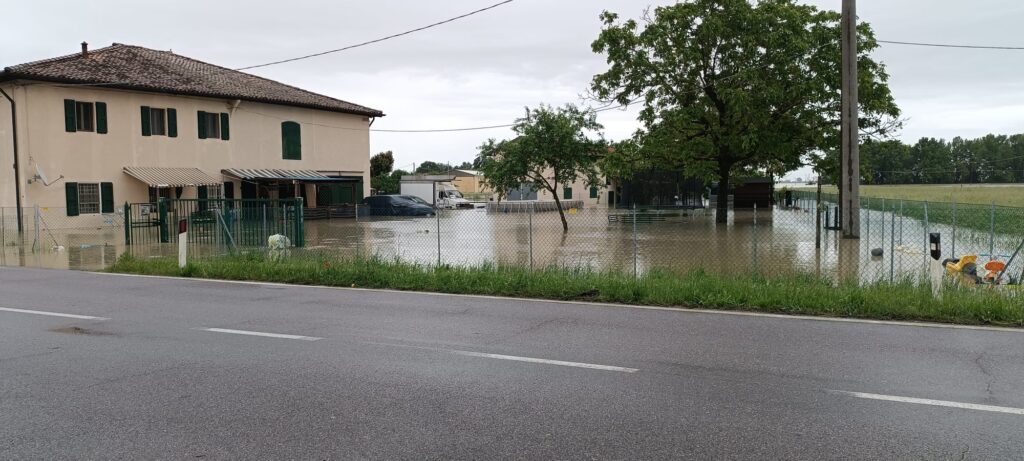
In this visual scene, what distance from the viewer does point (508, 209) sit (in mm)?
52250

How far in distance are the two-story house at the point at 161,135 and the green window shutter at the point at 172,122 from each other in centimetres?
5

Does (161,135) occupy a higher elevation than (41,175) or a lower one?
higher

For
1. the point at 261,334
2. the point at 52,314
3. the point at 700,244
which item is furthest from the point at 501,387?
the point at 700,244

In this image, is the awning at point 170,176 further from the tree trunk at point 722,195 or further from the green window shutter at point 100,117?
the tree trunk at point 722,195

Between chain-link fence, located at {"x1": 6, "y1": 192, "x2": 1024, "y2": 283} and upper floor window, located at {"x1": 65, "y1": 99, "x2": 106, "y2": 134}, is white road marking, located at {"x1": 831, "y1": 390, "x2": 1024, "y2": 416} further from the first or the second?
upper floor window, located at {"x1": 65, "y1": 99, "x2": 106, "y2": 134}

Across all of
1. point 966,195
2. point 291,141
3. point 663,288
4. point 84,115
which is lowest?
point 663,288

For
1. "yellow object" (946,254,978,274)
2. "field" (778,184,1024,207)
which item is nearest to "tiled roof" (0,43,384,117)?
"field" (778,184,1024,207)

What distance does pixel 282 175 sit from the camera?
40.2 m

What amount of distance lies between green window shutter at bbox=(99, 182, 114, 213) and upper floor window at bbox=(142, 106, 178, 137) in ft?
9.74

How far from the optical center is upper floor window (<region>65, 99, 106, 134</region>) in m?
31.0

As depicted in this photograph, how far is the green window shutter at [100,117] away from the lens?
32.0 meters

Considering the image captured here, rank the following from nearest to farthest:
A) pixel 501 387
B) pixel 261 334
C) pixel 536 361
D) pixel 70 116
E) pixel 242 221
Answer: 1. pixel 501 387
2. pixel 536 361
3. pixel 261 334
4. pixel 242 221
5. pixel 70 116

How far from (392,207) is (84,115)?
59.7 feet

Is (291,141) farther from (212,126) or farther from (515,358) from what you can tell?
(515,358)
